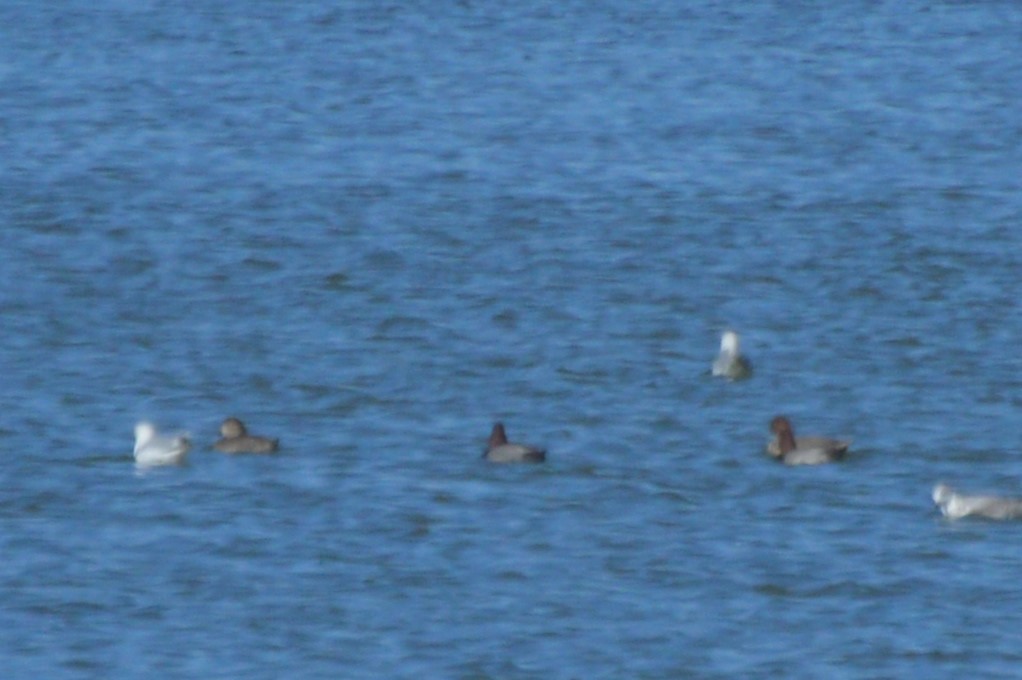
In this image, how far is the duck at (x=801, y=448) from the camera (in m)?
17.6

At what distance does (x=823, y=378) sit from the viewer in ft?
67.0

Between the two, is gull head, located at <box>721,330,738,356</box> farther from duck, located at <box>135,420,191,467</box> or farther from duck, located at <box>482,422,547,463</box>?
duck, located at <box>135,420,191,467</box>

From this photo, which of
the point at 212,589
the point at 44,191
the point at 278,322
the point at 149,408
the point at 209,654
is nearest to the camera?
the point at 209,654

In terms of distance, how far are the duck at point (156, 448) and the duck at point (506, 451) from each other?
6.72ft

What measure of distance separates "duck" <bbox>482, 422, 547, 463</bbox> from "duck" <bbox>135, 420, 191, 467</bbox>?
2.05m

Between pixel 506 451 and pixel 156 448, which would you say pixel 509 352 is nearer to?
pixel 506 451

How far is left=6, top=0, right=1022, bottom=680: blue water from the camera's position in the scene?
48.2ft

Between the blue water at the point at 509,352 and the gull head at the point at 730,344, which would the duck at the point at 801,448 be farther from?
the gull head at the point at 730,344

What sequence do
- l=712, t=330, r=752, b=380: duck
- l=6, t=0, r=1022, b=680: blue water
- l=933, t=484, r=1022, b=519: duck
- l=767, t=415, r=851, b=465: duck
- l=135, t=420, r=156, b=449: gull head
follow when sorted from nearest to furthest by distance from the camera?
1. l=6, t=0, r=1022, b=680: blue water
2. l=933, t=484, r=1022, b=519: duck
3. l=767, t=415, r=851, b=465: duck
4. l=135, t=420, r=156, b=449: gull head
5. l=712, t=330, r=752, b=380: duck

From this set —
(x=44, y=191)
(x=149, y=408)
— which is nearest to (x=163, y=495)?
(x=149, y=408)

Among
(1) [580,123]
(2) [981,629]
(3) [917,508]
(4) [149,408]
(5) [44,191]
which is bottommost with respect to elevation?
(2) [981,629]

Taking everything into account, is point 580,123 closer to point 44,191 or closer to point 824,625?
point 44,191

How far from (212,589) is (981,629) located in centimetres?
432

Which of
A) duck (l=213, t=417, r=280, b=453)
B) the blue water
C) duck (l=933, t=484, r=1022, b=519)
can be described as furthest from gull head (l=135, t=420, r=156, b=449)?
duck (l=933, t=484, r=1022, b=519)
